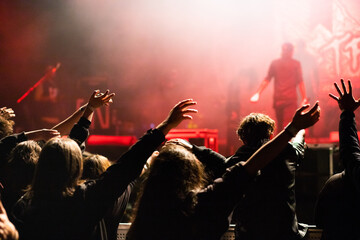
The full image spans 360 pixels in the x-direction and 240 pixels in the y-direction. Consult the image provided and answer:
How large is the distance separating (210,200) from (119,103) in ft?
23.2

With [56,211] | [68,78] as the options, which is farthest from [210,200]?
[68,78]

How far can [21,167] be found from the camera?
1.84 m

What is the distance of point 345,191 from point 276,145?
0.66m

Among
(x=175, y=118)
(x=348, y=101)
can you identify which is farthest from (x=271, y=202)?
(x=175, y=118)

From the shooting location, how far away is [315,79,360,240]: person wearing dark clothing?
5.09ft

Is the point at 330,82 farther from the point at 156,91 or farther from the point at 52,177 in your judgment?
the point at 52,177

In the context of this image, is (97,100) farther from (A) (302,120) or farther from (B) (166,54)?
(B) (166,54)

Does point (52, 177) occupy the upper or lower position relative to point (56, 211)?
upper

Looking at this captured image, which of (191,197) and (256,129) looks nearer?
(191,197)

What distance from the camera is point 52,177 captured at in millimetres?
1358

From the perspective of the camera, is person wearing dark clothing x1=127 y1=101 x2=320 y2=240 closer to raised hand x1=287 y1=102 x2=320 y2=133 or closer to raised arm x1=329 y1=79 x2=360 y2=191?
raised hand x1=287 y1=102 x2=320 y2=133

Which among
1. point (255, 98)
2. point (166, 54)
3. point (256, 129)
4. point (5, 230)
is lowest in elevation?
point (255, 98)

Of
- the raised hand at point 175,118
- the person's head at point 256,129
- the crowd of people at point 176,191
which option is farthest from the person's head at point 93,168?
the person's head at point 256,129

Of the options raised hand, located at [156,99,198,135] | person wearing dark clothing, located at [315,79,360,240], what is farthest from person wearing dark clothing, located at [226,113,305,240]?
raised hand, located at [156,99,198,135]
